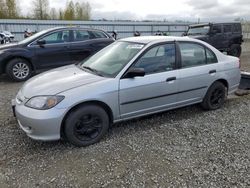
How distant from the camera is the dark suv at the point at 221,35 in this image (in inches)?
472

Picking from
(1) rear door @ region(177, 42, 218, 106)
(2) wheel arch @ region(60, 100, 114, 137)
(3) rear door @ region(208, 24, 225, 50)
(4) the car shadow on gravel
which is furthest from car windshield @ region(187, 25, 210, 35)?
(2) wheel arch @ region(60, 100, 114, 137)

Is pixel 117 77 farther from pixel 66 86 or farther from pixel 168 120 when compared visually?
pixel 168 120

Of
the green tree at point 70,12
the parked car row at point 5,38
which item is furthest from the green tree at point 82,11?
the parked car row at point 5,38

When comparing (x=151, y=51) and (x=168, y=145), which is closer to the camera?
(x=168, y=145)

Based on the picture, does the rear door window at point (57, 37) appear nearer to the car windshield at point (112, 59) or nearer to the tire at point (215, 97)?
the car windshield at point (112, 59)

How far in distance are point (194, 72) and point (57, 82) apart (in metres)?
2.31

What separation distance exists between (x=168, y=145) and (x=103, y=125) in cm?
96

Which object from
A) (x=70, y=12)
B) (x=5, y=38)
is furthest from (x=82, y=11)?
(x=5, y=38)

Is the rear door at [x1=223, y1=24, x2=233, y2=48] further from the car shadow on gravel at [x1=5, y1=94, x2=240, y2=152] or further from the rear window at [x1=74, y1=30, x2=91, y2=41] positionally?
the car shadow on gravel at [x1=5, y1=94, x2=240, y2=152]

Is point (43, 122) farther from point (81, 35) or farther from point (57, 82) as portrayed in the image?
point (81, 35)

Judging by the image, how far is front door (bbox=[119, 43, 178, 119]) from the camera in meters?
3.78

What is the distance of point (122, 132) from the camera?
4004mm

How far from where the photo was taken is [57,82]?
11.9ft

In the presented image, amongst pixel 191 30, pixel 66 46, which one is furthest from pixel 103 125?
pixel 191 30
